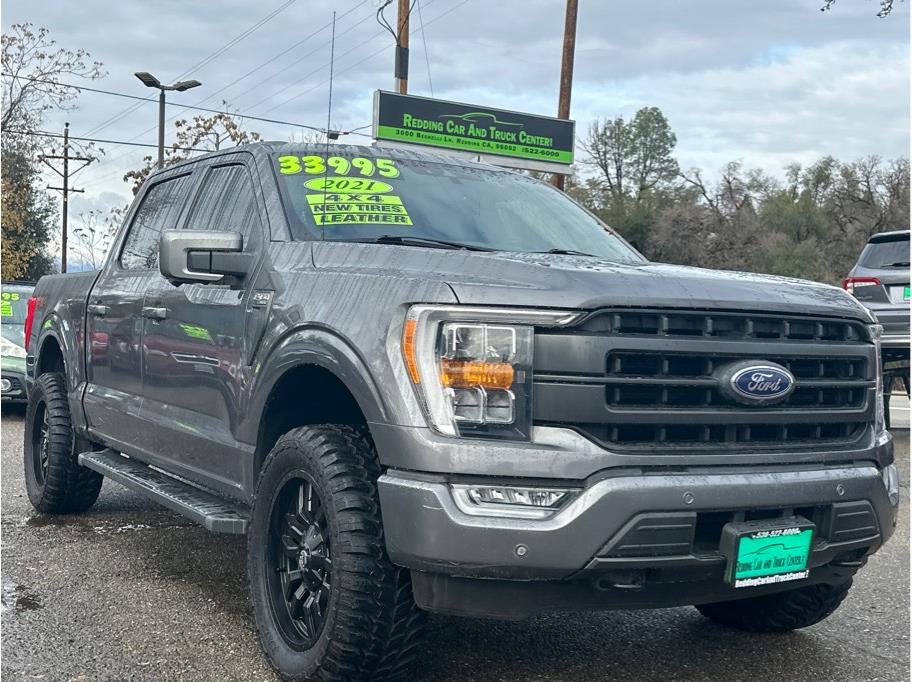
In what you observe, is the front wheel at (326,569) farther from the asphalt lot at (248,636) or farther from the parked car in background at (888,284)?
the parked car in background at (888,284)

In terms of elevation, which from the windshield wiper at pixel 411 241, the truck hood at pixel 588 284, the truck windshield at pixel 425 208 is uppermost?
the truck windshield at pixel 425 208

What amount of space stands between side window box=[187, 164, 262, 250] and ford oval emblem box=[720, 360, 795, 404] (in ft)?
6.55

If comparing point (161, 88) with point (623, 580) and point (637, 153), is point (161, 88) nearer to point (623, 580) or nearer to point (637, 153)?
point (623, 580)

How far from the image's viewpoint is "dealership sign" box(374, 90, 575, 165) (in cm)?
2220

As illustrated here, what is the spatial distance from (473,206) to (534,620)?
1.74 meters

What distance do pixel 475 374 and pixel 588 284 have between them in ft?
1.41

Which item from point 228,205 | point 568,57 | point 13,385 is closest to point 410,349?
point 228,205

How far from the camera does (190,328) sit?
4.59 metres

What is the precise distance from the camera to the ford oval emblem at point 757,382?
3.25m

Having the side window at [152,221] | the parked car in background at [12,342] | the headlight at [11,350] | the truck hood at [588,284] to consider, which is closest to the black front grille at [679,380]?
the truck hood at [588,284]

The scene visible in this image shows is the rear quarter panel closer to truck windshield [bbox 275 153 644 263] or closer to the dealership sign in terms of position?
truck windshield [bbox 275 153 644 263]

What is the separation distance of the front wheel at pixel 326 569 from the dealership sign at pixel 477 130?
18855 millimetres

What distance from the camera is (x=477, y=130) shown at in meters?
23.5

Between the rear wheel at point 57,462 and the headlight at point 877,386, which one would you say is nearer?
the headlight at point 877,386
